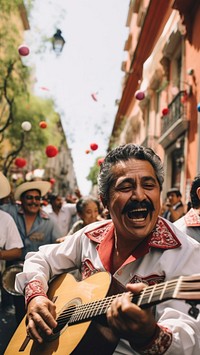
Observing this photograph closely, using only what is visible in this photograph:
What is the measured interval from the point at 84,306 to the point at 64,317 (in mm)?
219

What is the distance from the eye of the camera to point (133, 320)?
1580mm

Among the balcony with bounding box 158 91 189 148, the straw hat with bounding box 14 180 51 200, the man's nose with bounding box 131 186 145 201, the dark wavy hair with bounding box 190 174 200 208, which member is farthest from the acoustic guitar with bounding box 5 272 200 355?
the balcony with bounding box 158 91 189 148

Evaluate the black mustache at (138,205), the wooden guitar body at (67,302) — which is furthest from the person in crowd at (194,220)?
the black mustache at (138,205)

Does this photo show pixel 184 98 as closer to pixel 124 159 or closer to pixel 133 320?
pixel 124 159

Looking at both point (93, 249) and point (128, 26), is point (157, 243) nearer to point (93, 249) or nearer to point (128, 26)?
point (93, 249)

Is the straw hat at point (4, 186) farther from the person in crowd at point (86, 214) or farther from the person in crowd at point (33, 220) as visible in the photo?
the person in crowd at point (86, 214)

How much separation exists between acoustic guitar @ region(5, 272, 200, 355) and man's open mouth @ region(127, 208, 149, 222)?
0.29 m

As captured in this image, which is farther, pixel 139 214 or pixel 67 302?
pixel 67 302

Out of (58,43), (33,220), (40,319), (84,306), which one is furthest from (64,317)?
(58,43)

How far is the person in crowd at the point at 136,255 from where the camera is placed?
1.77 m

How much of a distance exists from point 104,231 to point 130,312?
1046 millimetres

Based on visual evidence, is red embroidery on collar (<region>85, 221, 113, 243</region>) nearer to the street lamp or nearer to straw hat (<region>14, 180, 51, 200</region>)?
straw hat (<region>14, 180, 51, 200</region>)

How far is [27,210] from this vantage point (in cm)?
599

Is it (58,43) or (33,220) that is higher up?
(58,43)
